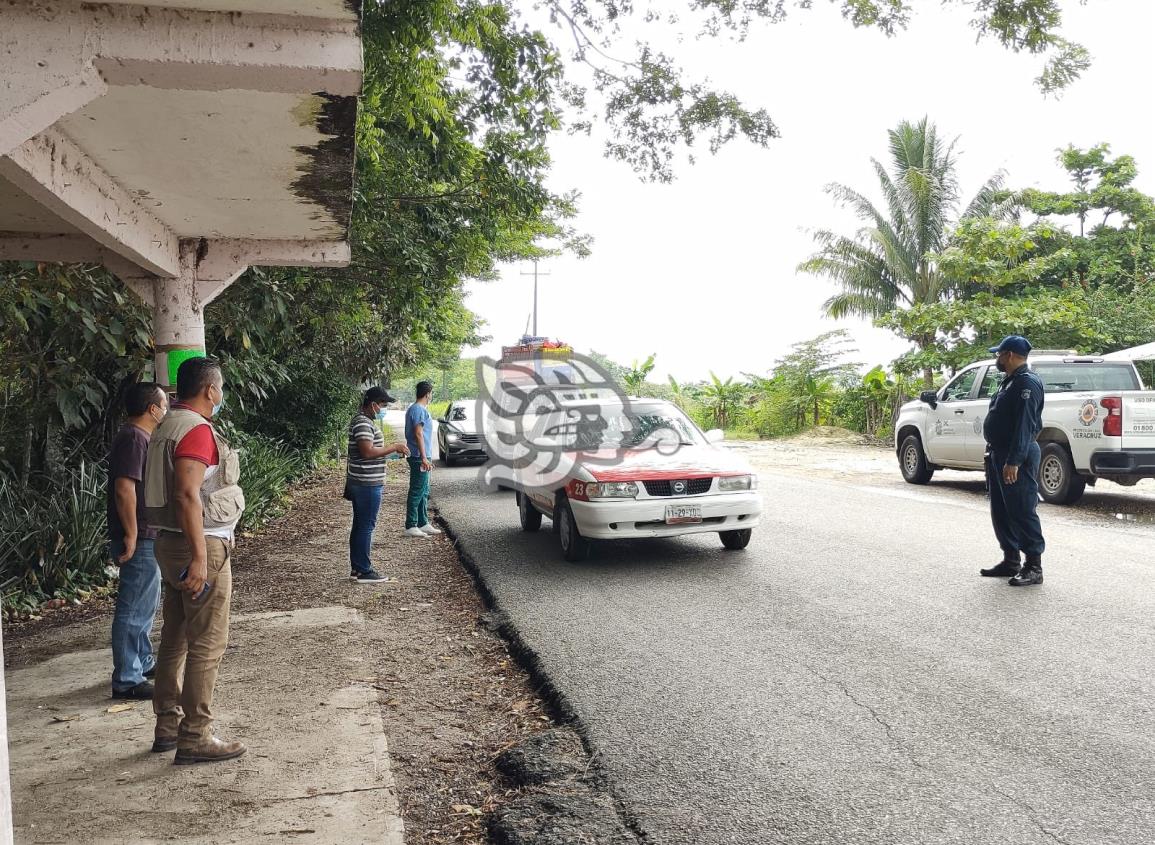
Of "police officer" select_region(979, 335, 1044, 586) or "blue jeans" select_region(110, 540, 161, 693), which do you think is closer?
"blue jeans" select_region(110, 540, 161, 693)

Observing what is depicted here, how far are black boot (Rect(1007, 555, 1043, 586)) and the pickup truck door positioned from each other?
6707mm

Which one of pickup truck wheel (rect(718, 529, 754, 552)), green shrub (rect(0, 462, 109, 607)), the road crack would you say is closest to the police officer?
pickup truck wheel (rect(718, 529, 754, 552))

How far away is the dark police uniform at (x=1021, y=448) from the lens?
683 centimetres

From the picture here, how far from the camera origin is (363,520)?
26.2 feet

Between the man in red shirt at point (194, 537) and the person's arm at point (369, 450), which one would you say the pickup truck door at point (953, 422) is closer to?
the person's arm at point (369, 450)

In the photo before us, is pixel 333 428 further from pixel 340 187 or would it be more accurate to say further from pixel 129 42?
pixel 129 42

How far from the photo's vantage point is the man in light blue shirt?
10016 millimetres

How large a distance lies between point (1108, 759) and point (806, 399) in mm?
26843

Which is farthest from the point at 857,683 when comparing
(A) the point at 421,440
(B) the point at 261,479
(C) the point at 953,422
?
(C) the point at 953,422

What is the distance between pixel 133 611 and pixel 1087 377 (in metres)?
12.3

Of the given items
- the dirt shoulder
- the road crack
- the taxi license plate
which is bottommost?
the dirt shoulder

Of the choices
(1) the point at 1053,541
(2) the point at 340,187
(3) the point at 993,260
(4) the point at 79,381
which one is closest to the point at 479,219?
(4) the point at 79,381

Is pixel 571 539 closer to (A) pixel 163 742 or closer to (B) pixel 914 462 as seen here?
(A) pixel 163 742

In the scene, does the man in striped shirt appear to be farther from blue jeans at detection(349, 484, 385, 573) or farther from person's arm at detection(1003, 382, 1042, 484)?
person's arm at detection(1003, 382, 1042, 484)
